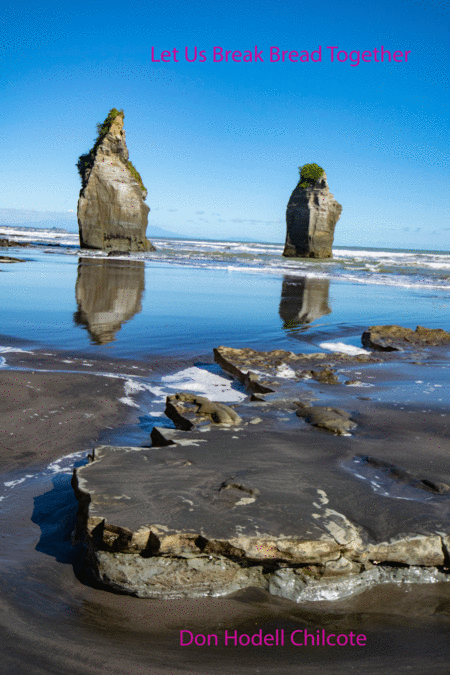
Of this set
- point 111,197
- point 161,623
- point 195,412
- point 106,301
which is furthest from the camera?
point 111,197

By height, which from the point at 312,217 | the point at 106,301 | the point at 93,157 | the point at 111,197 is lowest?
the point at 106,301

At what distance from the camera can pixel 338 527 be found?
222cm

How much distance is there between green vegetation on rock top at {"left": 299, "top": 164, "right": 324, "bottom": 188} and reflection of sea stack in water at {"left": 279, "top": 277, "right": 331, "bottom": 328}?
24915 mm

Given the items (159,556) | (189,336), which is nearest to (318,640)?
(159,556)

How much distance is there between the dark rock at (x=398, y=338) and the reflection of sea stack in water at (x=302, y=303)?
2.01m

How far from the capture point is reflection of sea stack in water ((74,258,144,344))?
321 inches

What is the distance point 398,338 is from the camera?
7504 mm

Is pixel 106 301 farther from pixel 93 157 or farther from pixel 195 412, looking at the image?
pixel 93 157

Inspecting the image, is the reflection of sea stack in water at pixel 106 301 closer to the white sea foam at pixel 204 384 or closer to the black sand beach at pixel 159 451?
the black sand beach at pixel 159 451

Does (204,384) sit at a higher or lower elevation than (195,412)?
lower

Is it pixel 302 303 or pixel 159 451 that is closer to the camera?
pixel 159 451

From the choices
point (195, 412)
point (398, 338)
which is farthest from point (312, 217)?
point (195, 412)

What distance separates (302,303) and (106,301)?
4934mm

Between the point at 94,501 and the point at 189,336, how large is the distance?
5665 millimetres
